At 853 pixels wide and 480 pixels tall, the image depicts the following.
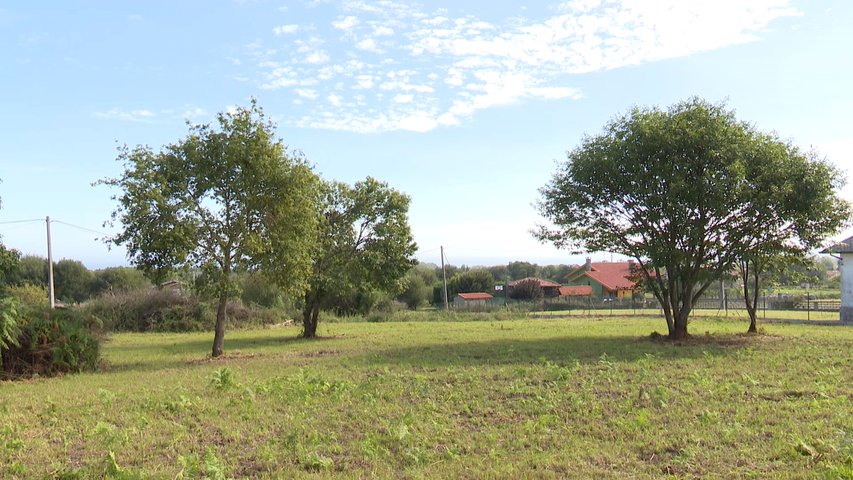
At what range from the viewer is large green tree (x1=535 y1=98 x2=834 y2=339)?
57.7 feet

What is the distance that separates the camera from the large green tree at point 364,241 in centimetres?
2369

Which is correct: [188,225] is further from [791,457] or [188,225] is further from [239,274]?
[791,457]

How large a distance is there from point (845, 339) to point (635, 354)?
342 inches

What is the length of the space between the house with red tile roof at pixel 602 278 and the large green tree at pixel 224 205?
207 feet

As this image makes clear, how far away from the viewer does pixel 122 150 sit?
16141 mm

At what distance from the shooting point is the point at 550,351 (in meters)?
16.4

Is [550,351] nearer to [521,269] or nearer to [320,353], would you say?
[320,353]

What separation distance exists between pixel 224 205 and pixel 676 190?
505 inches

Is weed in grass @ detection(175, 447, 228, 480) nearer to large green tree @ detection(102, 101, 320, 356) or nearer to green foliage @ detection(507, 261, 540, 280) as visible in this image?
large green tree @ detection(102, 101, 320, 356)

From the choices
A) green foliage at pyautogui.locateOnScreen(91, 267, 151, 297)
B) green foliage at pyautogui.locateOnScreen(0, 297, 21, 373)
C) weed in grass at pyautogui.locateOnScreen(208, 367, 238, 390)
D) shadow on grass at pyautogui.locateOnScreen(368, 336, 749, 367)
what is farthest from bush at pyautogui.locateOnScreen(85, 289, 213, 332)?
green foliage at pyautogui.locateOnScreen(91, 267, 151, 297)

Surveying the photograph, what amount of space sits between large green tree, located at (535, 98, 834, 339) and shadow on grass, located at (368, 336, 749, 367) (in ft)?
7.57

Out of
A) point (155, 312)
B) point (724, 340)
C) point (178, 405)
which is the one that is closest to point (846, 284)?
point (724, 340)

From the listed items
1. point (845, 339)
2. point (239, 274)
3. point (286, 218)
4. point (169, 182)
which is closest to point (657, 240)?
point (845, 339)

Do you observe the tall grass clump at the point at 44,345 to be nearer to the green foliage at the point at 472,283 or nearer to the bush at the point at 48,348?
the bush at the point at 48,348
